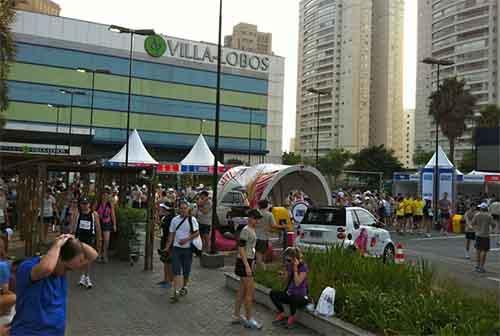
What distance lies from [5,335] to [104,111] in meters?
60.8

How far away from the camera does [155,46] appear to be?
6047cm

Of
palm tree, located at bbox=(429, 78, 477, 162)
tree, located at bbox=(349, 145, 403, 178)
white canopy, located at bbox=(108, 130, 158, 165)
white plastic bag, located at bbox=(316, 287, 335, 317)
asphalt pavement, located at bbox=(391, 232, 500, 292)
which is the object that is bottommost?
asphalt pavement, located at bbox=(391, 232, 500, 292)

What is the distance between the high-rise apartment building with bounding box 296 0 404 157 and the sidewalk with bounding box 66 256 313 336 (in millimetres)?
127406

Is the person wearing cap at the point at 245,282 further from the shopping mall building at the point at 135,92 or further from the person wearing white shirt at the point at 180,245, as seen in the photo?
the shopping mall building at the point at 135,92

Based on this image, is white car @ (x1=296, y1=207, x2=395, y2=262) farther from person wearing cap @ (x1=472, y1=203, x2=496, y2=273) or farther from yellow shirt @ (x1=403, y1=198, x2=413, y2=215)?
yellow shirt @ (x1=403, y1=198, x2=413, y2=215)

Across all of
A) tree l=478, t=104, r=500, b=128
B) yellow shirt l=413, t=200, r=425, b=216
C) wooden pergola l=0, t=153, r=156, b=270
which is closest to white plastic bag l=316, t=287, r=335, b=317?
wooden pergola l=0, t=153, r=156, b=270

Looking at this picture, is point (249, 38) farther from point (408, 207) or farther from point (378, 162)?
point (408, 207)

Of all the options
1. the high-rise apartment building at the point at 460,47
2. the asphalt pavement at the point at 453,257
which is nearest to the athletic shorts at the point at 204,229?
the asphalt pavement at the point at 453,257

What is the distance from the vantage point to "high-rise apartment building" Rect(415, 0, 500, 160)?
108 metres

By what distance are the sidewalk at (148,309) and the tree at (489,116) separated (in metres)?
53.1

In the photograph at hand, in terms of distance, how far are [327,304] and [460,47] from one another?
11990 centimetres

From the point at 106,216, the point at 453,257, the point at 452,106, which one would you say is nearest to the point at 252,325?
the point at 106,216

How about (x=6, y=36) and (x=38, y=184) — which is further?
(x=6, y=36)

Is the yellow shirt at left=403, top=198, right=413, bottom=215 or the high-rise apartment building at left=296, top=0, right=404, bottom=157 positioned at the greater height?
the high-rise apartment building at left=296, top=0, right=404, bottom=157
